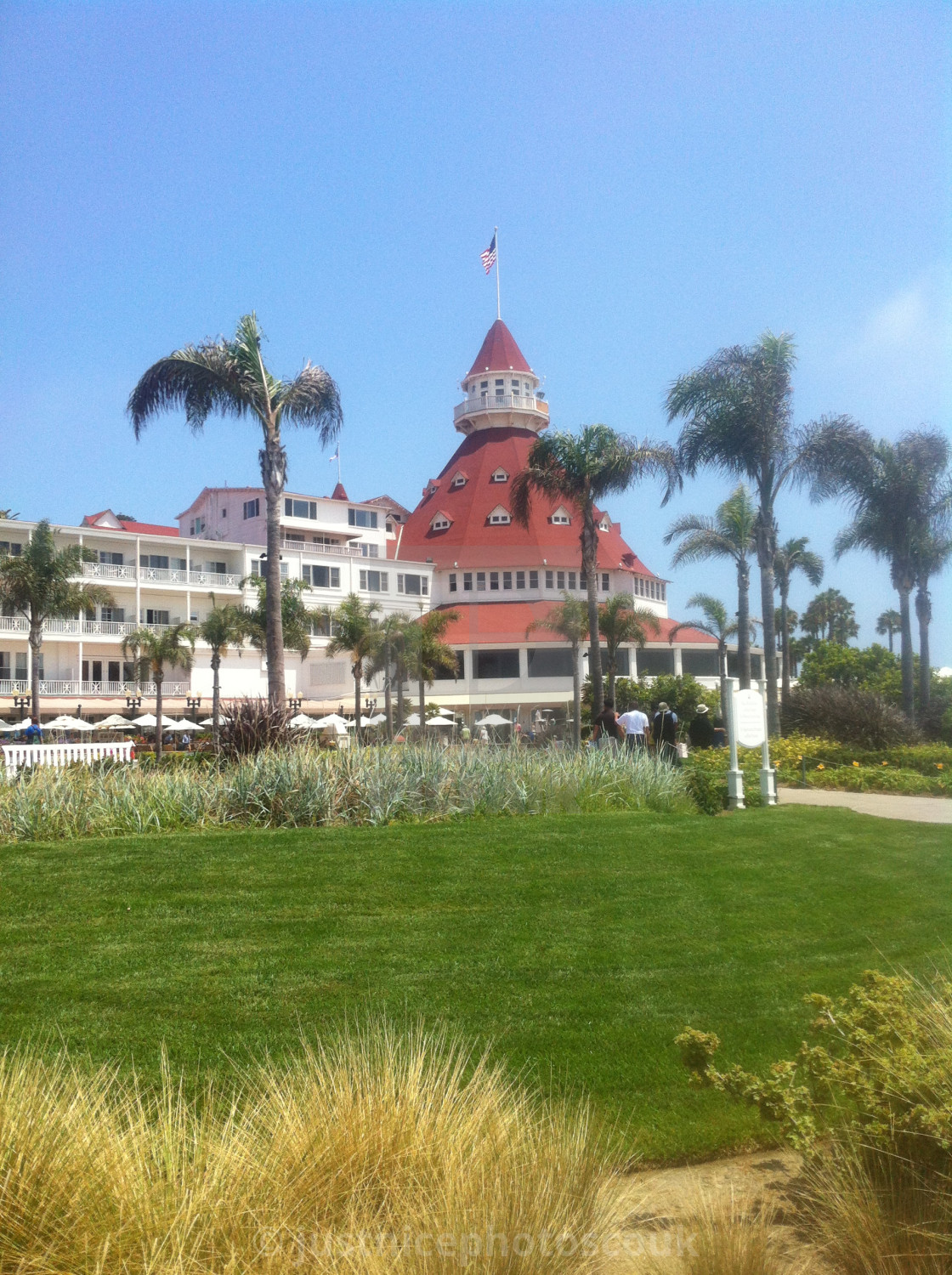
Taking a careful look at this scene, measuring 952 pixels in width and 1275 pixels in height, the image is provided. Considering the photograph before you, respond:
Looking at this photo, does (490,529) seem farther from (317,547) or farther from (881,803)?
(881,803)

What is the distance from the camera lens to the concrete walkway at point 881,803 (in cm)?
1353

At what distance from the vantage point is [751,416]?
1093 inches

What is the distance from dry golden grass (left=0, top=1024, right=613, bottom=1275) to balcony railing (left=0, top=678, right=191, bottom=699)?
44.7m

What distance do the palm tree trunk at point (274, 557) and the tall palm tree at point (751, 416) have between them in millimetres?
12070

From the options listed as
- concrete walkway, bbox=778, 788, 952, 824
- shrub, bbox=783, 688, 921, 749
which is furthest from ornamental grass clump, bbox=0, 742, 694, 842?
shrub, bbox=783, 688, 921, 749

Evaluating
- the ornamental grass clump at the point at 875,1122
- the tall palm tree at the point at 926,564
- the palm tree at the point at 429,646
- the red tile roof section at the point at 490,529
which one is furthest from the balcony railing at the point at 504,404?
the ornamental grass clump at the point at 875,1122

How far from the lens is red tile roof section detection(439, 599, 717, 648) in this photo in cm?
5597

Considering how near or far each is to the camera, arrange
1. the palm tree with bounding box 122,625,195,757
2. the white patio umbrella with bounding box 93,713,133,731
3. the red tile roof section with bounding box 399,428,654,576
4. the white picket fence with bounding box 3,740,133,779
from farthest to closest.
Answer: the red tile roof section with bounding box 399,428,654,576
the palm tree with bounding box 122,625,195,757
the white patio umbrella with bounding box 93,713,133,731
the white picket fence with bounding box 3,740,133,779

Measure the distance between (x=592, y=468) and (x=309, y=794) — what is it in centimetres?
2132

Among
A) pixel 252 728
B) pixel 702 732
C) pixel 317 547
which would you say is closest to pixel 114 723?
pixel 317 547

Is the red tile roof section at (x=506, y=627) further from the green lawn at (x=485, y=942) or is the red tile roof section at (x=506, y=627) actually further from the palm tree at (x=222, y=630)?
the green lawn at (x=485, y=942)

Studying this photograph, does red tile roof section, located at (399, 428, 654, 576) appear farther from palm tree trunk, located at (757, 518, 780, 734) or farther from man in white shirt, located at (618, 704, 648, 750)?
man in white shirt, located at (618, 704, 648, 750)

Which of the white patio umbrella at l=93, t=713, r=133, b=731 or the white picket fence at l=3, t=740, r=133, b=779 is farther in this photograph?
the white patio umbrella at l=93, t=713, r=133, b=731

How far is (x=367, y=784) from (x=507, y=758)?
2.48 m
